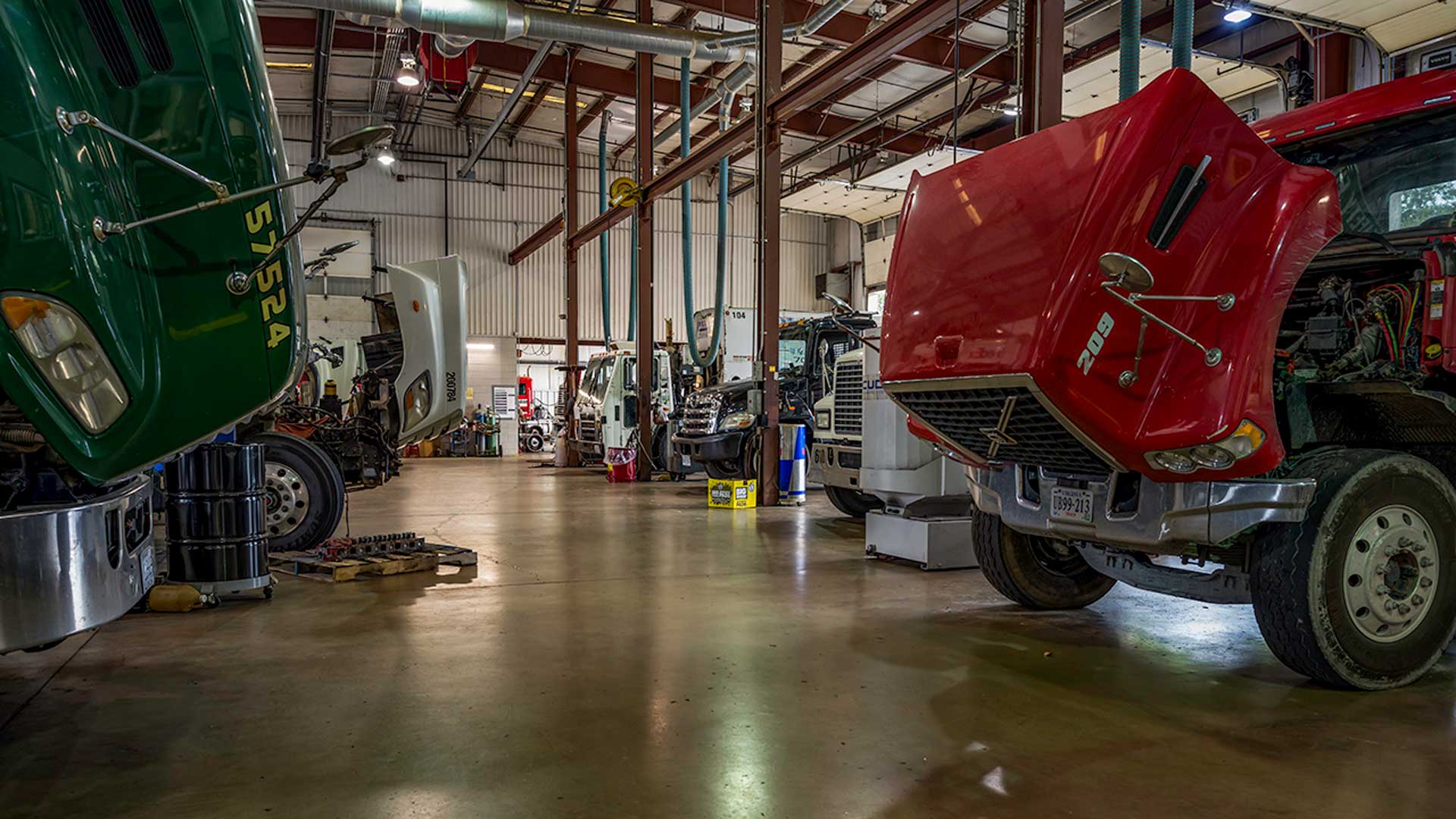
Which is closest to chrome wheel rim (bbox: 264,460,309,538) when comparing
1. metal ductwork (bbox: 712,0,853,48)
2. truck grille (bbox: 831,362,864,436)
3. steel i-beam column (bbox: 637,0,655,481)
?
truck grille (bbox: 831,362,864,436)

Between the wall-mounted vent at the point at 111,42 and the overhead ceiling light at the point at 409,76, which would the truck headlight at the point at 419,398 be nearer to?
the wall-mounted vent at the point at 111,42

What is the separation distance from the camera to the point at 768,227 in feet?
33.9

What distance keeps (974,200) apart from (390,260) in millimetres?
22806

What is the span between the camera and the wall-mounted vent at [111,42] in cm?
211

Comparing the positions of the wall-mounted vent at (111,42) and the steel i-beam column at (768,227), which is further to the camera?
the steel i-beam column at (768,227)

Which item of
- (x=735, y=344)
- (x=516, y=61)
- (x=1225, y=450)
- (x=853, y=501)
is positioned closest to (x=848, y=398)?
(x=853, y=501)

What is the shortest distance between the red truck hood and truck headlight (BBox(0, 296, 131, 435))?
8.58ft

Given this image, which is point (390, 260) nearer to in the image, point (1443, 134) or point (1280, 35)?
point (1280, 35)

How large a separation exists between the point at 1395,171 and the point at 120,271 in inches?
179

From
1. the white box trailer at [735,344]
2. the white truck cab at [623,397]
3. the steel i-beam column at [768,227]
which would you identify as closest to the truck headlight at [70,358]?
the steel i-beam column at [768,227]

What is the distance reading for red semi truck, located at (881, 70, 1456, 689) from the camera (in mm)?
3088

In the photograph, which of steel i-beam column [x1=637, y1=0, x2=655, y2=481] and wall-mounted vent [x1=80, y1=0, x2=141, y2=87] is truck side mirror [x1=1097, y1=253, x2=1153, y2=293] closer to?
wall-mounted vent [x1=80, y1=0, x2=141, y2=87]

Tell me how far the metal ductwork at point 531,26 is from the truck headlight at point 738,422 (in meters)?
5.12

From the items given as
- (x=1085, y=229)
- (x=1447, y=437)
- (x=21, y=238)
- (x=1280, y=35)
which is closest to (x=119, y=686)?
(x=21, y=238)
